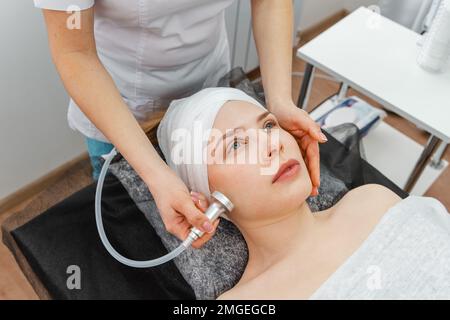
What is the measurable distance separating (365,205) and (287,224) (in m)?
0.22

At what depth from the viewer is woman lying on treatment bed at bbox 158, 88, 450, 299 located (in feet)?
2.96

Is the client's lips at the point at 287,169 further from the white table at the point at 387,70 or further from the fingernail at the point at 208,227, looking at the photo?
the white table at the point at 387,70

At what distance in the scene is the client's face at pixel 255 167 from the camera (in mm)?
898

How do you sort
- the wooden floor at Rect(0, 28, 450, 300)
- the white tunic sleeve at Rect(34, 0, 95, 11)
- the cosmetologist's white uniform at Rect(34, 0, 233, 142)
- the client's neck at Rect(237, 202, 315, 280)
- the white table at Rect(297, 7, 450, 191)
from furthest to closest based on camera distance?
the wooden floor at Rect(0, 28, 450, 300)
the white table at Rect(297, 7, 450, 191)
the client's neck at Rect(237, 202, 315, 280)
the cosmetologist's white uniform at Rect(34, 0, 233, 142)
the white tunic sleeve at Rect(34, 0, 95, 11)

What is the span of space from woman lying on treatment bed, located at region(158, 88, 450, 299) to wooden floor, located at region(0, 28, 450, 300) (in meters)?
1.02

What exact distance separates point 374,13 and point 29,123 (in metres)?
1.36

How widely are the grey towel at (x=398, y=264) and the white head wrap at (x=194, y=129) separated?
1.14 feet

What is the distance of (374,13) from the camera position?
1560 millimetres

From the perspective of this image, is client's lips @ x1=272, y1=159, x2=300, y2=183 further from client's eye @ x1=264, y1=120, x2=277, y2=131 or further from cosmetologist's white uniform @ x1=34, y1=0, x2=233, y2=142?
cosmetologist's white uniform @ x1=34, y1=0, x2=233, y2=142

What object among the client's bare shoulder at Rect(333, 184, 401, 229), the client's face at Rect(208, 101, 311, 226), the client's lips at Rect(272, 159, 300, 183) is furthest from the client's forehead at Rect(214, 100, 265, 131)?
the client's bare shoulder at Rect(333, 184, 401, 229)

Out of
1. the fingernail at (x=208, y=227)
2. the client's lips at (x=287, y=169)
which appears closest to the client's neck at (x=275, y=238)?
the client's lips at (x=287, y=169)

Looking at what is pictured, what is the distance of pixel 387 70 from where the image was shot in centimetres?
138
